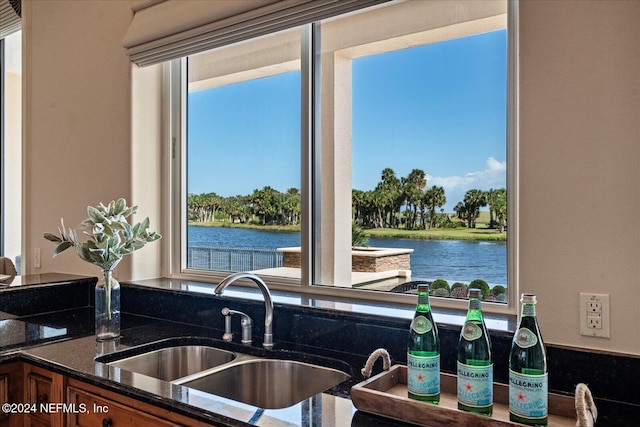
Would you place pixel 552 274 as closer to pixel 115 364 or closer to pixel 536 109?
pixel 536 109

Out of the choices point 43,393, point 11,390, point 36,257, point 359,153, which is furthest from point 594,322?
point 36,257

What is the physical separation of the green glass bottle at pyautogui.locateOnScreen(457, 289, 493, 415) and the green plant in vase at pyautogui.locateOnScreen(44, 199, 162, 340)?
1.30 m

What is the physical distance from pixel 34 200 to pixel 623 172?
9.31ft

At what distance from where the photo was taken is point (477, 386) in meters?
1.19

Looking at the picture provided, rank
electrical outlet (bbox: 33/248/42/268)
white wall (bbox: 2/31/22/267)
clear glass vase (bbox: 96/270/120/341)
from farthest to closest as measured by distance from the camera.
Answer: white wall (bbox: 2/31/22/267) → electrical outlet (bbox: 33/248/42/268) → clear glass vase (bbox: 96/270/120/341)

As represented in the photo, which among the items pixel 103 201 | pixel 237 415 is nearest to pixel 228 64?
pixel 103 201

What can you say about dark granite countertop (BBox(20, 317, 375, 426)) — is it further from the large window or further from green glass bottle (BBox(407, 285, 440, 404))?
the large window

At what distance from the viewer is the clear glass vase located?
1992 mm

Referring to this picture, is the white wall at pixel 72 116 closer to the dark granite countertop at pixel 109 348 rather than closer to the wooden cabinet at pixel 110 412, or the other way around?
the dark granite countertop at pixel 109 348

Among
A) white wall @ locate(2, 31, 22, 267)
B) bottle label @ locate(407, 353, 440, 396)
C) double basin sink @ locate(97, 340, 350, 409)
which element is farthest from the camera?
white wall @ locate(2, 31, 22, 267)

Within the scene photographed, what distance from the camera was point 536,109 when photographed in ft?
4.77

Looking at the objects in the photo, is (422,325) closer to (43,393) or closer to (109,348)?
(109,348)

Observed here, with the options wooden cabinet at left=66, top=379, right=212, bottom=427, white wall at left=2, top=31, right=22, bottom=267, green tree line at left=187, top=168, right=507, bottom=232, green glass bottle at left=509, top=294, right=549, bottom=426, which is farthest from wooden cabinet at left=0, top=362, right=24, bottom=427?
white wall at left=2, top=31, right=22, bottom=267

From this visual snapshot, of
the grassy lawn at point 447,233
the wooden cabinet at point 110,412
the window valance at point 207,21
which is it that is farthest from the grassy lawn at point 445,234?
the wooden cabinet at point 110,412
